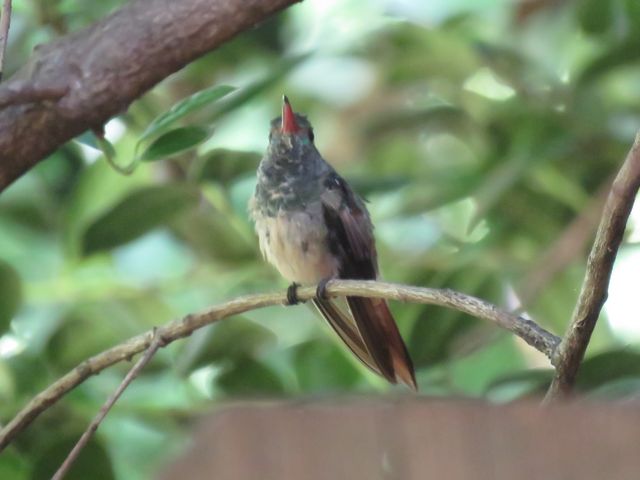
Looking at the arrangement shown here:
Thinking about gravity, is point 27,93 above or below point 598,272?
above

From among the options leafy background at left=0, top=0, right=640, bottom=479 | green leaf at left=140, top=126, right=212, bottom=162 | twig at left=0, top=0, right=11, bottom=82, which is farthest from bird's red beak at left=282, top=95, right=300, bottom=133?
twig at left=0, top=0, right=11, bottom=82

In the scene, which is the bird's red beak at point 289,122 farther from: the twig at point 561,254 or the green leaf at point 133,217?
the twig at point 561,254

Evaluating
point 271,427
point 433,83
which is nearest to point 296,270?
point 433,83

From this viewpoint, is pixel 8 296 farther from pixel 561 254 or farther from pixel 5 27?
pixel 561 254

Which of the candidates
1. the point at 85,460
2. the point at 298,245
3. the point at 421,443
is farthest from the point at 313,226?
the point at 421,443

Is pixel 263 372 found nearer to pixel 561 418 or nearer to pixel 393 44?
pixel 393 44

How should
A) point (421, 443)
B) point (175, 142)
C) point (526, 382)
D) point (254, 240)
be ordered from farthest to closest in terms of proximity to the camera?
point (254, 240), point (526, 382), point (175, 142), point (421, 443)
